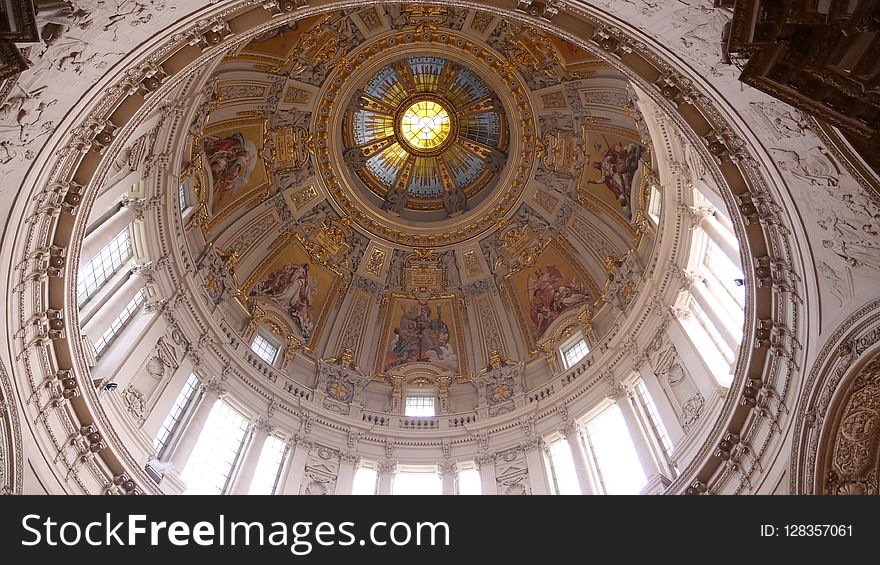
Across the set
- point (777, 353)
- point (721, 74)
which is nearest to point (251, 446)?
point (777, 353)

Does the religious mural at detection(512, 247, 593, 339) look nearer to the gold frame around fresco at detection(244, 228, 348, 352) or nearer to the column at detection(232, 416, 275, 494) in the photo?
the gold frame around fresco at detection(244, 228, 348, 352)

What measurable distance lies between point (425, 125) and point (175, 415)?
1996 cm

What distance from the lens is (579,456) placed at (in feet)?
75.0

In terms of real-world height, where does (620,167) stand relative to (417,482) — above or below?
above

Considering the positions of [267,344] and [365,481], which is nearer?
[365,481]

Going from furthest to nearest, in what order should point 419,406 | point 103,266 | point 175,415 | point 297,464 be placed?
point 419,406 → point 297,464 → point 175,415 → point 103,266

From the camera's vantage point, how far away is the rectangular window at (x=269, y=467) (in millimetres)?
22281

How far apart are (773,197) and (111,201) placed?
1684 centimetres

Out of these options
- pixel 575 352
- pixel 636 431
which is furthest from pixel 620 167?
pixel 636 431

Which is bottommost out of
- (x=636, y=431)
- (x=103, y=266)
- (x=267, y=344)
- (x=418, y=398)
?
(x=636, y=431)

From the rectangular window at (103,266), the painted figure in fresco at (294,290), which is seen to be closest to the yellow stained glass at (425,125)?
the painted figure in fresco at (294,290)

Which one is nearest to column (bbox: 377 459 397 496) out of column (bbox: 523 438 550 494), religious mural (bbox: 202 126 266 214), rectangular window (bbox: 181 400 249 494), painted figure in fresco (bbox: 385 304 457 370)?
column (bbox: 523 438 550 494)

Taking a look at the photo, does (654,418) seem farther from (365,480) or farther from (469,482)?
(365,480)

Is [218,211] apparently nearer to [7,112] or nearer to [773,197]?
[7,112]
